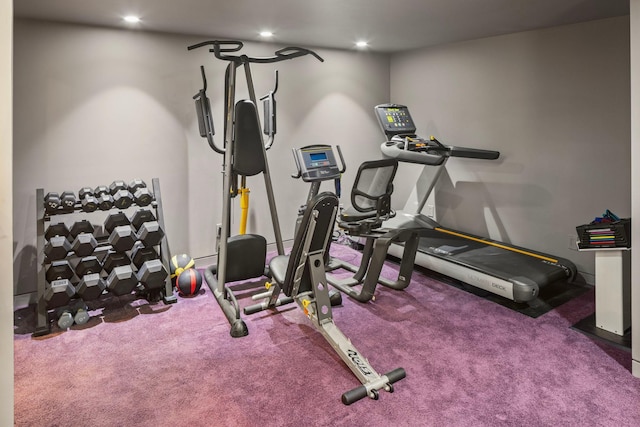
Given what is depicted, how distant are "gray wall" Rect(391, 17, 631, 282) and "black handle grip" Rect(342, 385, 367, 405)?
8.26 feet

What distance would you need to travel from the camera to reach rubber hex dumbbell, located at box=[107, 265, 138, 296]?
123 inches

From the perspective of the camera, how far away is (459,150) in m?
4.06

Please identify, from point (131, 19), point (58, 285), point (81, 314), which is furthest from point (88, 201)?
point (131, 19)

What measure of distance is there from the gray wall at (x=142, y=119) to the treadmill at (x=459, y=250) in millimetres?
1053

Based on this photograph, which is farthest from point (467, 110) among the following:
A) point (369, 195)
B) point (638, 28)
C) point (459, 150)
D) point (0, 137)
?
point (0, 137)

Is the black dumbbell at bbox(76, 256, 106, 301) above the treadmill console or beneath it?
beneath

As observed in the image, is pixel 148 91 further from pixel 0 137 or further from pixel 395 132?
pixel 0 137

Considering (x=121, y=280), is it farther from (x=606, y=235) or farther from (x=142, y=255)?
(x=606, y=235)

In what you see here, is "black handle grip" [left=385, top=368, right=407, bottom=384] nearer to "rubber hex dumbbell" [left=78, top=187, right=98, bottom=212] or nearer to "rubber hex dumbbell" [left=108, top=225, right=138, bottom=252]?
"rubber hex dumbbell" [left=108, top=225, right=138, bottom=252]

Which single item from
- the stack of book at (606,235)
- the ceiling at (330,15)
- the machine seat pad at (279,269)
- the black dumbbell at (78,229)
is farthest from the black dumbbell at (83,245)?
the stack of book at (606,235)

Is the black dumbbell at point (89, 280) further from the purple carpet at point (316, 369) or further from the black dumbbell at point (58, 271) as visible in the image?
the purple carpet at point (316, 369)

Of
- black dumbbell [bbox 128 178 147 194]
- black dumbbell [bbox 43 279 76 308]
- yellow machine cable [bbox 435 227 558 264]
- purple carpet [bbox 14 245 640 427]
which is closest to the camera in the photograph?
purple carpet [bbox 14 245 640 427]

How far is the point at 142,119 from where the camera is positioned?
384 centimetres

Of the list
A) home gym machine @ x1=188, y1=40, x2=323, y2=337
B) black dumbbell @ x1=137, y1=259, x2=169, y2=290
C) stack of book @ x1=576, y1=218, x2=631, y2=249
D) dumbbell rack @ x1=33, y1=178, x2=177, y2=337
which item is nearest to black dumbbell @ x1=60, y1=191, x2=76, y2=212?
dumbbell rack @ x1=33, y1=178, x2=177, y2=337
